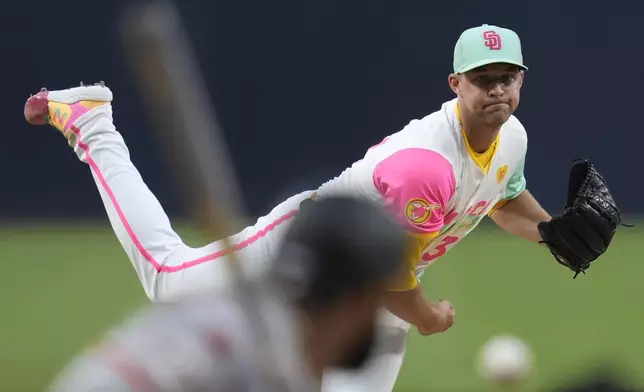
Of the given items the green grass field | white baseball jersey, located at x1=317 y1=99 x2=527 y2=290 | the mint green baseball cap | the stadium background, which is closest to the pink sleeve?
white baseball jersey, located at x1=317 y1=99 x2=527 y2=290

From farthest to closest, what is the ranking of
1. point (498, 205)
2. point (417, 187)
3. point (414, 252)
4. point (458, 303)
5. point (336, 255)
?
point (458, 303) < point (498, 205) < point (414, 252) < point (417, 187) < point (336, 255)

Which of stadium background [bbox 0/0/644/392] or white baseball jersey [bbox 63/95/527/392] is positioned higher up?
white baseball jersey [bbox 63/95/527/392]

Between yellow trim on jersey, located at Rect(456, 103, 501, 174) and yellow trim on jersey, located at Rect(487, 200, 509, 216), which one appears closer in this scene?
yellow trim on jersey, located at Rect(456, 103, 501, 174)

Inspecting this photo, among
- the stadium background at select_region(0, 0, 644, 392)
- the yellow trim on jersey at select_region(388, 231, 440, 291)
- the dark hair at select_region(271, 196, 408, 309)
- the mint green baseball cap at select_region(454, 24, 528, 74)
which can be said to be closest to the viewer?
the dark hair at select_region(271, 196, 408, 309)

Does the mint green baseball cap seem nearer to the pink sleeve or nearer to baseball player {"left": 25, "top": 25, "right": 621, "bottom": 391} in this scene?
baseball player {"left": 25, "top": 25, "right": 621, "bottom": 391}

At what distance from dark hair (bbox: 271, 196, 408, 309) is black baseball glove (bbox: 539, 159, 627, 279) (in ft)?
8.13

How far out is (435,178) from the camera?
368 cm

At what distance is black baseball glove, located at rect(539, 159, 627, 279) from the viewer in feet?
14.1

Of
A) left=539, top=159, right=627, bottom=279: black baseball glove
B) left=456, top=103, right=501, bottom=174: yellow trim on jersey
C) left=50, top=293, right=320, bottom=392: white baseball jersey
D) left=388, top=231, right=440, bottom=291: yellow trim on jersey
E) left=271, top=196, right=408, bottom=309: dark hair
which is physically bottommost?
left=539, top=159, right=627, bottom=279: black baseball glove

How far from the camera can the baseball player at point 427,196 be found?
371 centimetres

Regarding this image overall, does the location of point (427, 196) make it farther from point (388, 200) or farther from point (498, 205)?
Answer: point (498, 205)

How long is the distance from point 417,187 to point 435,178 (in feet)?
0.27

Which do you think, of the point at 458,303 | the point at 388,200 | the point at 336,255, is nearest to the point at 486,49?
the point at 388,200

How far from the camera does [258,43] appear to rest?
7781 millimetres
